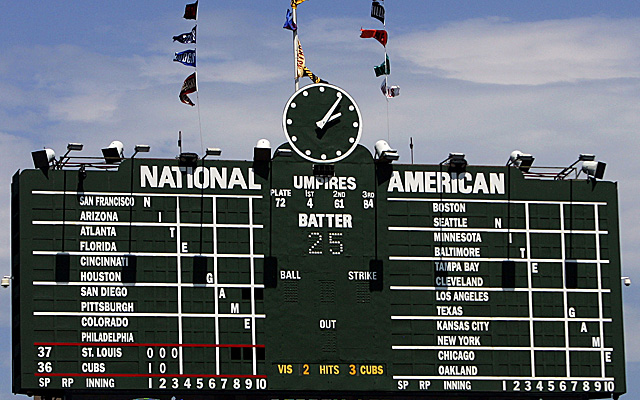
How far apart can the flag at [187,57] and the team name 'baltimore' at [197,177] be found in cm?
452

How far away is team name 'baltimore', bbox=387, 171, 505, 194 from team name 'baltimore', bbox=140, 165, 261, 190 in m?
4.33

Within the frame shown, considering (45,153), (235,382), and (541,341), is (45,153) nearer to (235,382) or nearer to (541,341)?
(235,382)

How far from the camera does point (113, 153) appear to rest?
4122cm

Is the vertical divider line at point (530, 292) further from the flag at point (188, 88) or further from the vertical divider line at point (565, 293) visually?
the flag at point (188, 88)

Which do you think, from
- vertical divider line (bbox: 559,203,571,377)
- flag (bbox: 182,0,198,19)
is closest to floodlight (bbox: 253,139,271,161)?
flag (bbox: 182,0,198,19)

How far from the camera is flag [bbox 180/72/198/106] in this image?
144 feet

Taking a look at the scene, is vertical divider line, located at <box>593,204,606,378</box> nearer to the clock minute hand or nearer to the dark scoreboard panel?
the dark scoreboard panel

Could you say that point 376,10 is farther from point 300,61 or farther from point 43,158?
point 43,158

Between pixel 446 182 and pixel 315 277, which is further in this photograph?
pixel 446 182

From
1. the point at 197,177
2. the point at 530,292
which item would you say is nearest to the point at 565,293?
the point at 530,292

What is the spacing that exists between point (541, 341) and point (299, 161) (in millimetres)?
8981

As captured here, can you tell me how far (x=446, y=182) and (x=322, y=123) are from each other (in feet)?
13.6

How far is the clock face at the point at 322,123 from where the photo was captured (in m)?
41.8

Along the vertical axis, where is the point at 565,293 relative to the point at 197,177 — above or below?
below
